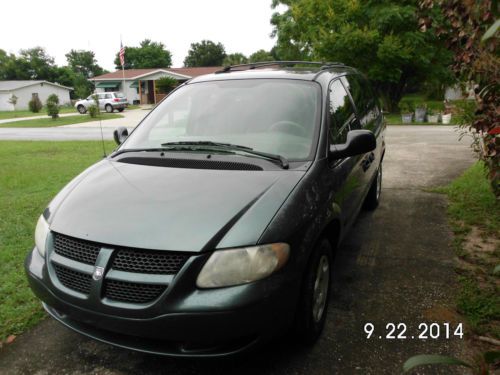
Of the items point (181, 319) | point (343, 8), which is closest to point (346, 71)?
point (181, 319)

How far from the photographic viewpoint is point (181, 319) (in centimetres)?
204

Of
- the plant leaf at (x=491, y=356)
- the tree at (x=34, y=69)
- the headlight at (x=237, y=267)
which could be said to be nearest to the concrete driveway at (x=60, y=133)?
the headlight at (x=237, y=267)

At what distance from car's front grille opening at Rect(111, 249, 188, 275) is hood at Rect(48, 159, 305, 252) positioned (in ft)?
0.13

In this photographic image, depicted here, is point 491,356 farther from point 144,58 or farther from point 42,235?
point 144,58

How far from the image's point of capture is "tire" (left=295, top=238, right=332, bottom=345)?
2.49m

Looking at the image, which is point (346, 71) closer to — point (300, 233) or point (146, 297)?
point (300, 233)

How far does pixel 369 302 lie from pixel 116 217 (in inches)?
80.5

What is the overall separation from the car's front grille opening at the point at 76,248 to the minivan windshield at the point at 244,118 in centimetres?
113

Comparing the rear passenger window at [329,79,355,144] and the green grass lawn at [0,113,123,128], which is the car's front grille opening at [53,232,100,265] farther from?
the green grass lawn at [0,113,123,128]

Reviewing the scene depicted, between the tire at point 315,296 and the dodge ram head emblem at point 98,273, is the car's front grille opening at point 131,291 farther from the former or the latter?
the tire at point 315,296

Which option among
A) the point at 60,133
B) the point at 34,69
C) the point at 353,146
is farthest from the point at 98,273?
the point at 34,69

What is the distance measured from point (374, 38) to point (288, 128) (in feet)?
59.2

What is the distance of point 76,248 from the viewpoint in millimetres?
2342

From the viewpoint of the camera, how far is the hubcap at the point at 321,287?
2.68 meters
